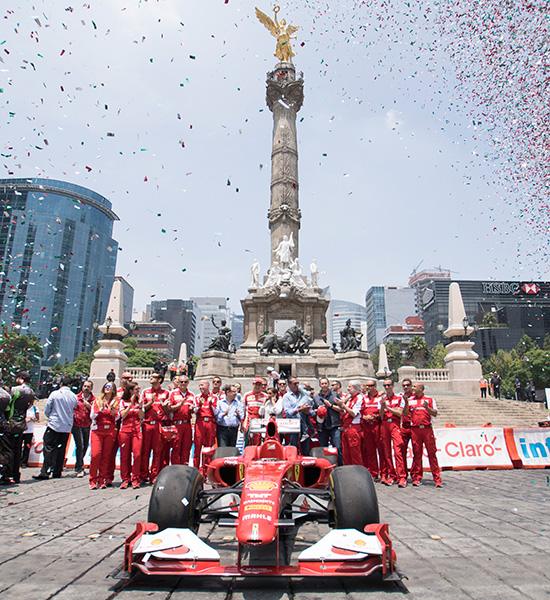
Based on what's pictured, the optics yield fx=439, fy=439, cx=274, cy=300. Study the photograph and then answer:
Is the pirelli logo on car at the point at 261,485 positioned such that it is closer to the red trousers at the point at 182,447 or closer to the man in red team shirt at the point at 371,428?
the red trousers at the point at 182,447

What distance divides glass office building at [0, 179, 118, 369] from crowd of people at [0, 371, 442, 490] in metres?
58.1

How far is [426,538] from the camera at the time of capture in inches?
187

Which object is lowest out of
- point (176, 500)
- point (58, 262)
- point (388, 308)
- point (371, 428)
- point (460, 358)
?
point (176, 500)

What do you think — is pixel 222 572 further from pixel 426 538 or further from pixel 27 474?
pixel 27 474

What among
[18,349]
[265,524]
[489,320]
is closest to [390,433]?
[265,524]

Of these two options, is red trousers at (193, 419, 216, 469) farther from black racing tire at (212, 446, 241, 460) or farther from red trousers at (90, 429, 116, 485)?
black racing tire at (212, 446, 241, 460)

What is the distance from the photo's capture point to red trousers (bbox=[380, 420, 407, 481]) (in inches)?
352

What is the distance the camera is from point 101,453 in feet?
28.0

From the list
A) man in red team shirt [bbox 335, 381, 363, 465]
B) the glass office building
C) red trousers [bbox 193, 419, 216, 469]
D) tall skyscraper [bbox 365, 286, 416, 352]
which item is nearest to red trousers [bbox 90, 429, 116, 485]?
red trousers [bbox 193, 419, 216, 469]

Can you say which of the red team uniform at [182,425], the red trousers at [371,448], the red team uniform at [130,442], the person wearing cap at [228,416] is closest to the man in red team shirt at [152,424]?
the red team uniform at [130,442]

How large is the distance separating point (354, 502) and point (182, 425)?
5.69 m

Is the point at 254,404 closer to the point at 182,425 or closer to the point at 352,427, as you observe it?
the point at 182,425

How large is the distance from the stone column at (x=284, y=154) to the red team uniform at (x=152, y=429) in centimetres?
2711

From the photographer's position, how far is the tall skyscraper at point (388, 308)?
160 metres
